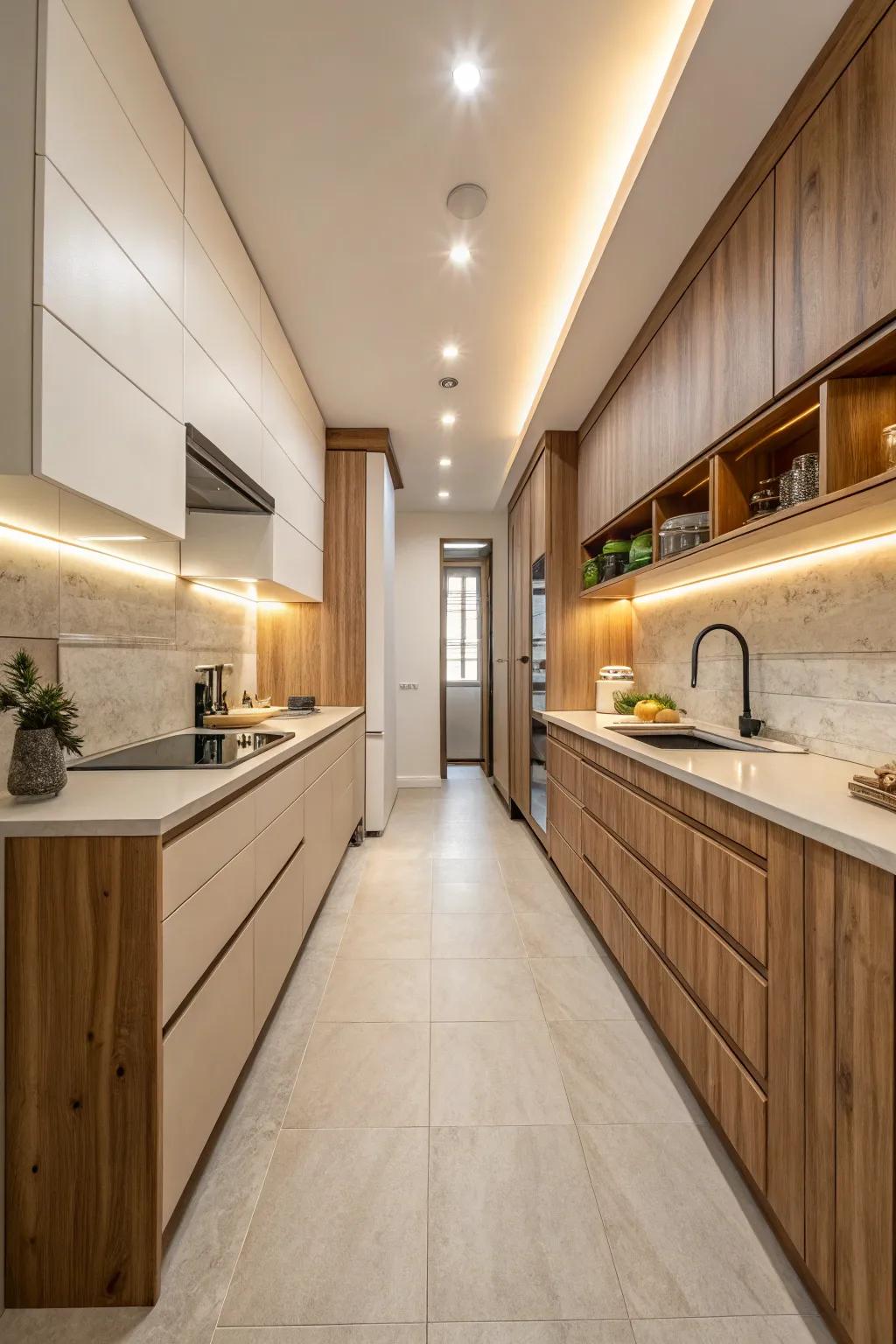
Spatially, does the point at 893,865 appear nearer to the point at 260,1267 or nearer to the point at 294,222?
the point at 260,1267

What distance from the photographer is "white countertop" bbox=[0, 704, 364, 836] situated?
3.48 ft

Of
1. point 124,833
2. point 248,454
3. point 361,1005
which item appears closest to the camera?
point 124,833

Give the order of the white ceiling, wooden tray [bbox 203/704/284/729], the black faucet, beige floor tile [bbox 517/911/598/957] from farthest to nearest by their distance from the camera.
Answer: wooden tray [bbox 203/704/284/729] → beige floor tile [bbox 517/911/598/957] → the black faucet → the white ceiling

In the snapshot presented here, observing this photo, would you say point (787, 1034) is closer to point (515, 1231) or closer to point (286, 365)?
point (515, 1231)

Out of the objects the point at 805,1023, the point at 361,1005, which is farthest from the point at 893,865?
the point at 361,1005

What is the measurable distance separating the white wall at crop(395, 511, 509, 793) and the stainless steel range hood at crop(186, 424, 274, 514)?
10.3 feet

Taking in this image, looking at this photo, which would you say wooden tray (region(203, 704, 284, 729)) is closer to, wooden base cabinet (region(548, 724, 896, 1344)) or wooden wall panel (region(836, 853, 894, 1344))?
wooden base cabinet (region(548, 724, 896, 1344))

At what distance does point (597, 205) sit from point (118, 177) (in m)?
1.54

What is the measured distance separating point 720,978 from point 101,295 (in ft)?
6.82

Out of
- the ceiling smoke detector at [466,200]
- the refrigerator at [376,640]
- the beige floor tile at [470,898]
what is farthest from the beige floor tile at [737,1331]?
the refrigerator at [376,640]

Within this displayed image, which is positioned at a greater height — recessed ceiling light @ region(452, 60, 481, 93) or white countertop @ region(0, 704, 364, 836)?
recessed ceiling light @ region(452, 60, 481, 93)

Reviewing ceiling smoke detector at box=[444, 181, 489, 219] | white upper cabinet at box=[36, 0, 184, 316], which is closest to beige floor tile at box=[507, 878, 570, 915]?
white upper cabinet at box=[36, 0, 184, 316]

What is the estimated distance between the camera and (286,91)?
5.32 ft

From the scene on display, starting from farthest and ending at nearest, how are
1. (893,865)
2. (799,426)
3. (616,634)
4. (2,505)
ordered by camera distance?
(616,634) → (799,426) → (2,505) → (893,865)
